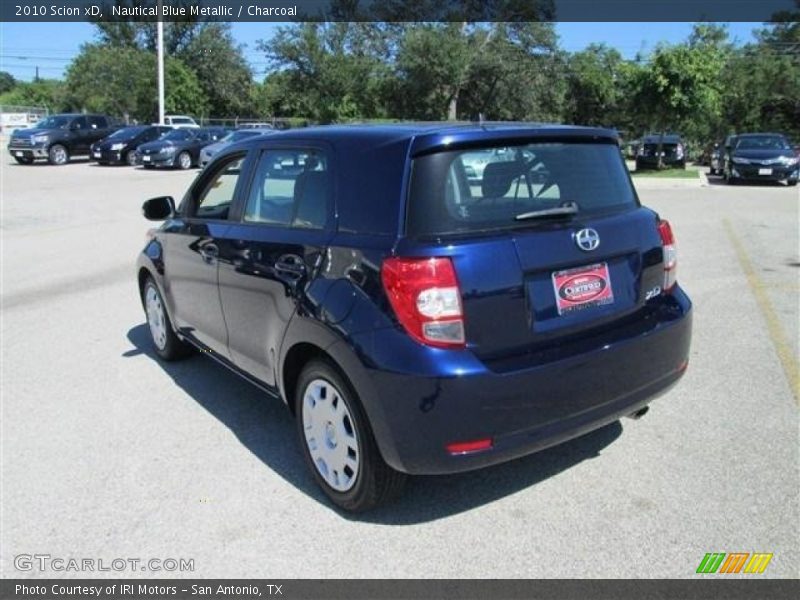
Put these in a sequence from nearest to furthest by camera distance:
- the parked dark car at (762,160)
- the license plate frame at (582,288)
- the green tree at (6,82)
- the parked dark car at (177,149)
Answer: the license plate frame at (582,288) < the parked dark car at (762,160) < the parked dark car at (177,149) < the green tree at (6,82)

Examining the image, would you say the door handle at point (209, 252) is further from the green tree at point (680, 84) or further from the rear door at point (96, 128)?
the rear door at point (96, 128)

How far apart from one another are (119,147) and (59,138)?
304 centimetres

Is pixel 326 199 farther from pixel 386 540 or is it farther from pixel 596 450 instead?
pixel 596 450

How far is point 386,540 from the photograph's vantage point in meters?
3.12

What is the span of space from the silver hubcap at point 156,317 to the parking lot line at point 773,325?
14.4 feet

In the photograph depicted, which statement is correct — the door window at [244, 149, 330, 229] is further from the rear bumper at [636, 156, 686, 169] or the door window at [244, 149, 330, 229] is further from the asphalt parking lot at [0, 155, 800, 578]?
the rear bumper at [636, 156, 686, 169]

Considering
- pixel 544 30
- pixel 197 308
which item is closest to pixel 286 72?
pixel 544 30

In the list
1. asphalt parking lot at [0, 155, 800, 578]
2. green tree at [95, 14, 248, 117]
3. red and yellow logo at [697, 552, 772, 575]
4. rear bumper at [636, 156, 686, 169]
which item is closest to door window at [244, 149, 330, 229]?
asphalt parking lot at [0, 155, 800, 578]

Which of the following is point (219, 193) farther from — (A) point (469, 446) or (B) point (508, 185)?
(A) point (469, 446)

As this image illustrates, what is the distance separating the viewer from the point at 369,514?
332 cm

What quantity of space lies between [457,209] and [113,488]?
2.24 m

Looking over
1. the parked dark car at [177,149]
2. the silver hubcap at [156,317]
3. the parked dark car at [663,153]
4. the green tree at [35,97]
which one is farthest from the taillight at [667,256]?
the green tree at [35,97]

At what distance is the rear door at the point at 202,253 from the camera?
4.34 m

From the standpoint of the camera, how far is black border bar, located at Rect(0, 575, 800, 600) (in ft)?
8.95
